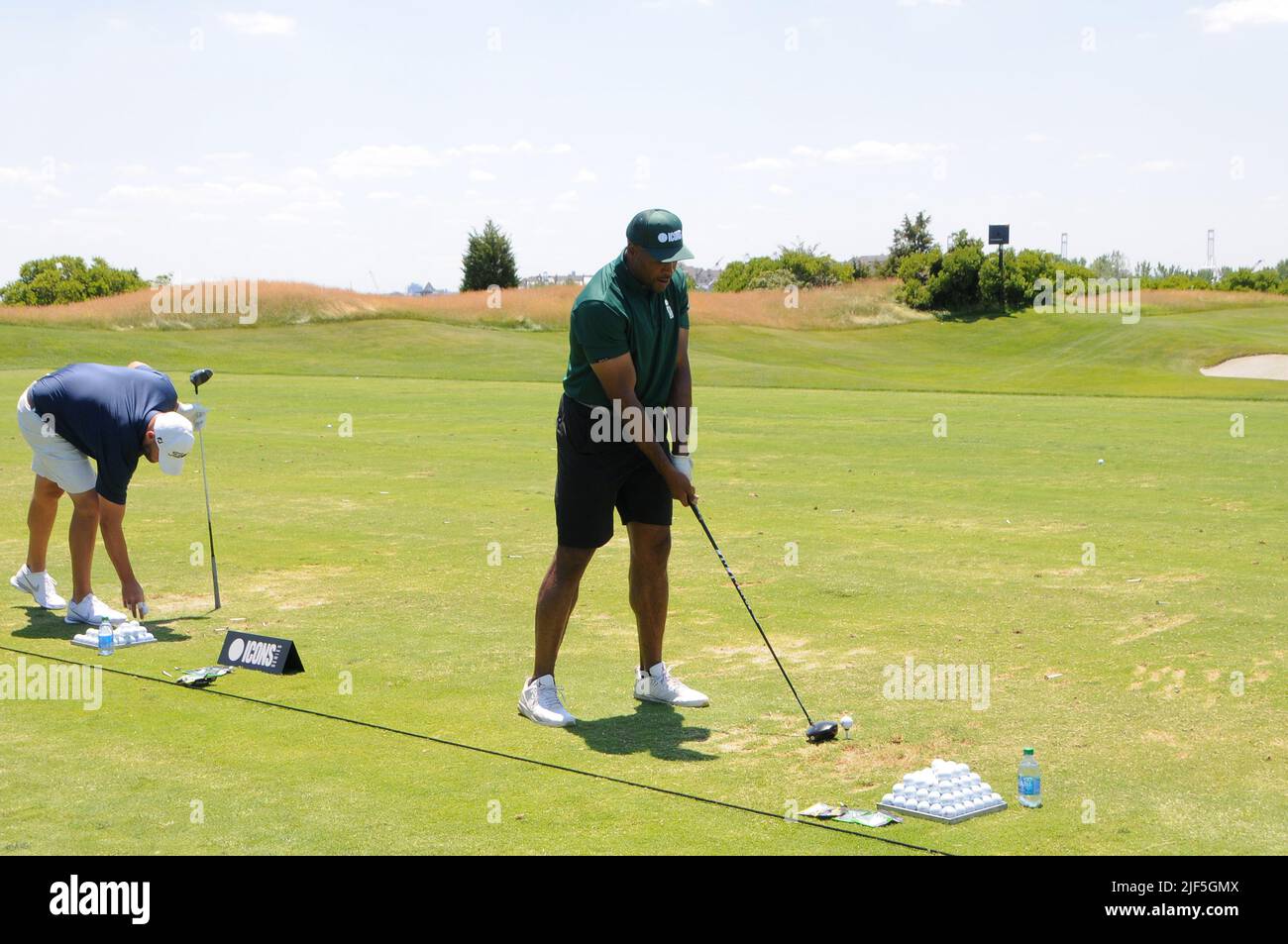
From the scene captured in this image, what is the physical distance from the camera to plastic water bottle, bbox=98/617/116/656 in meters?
9.19

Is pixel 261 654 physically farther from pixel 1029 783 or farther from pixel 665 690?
pixel 1029 783

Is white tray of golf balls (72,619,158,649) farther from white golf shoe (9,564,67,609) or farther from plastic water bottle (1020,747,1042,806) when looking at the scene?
plastic water bottle (1020,747,1042,806)

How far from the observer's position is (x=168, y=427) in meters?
9.47

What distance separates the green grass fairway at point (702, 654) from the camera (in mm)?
5934

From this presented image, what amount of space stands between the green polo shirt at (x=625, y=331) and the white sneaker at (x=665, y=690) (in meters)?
1.53

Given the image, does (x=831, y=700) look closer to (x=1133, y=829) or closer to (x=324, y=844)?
(x=1133, y=829)

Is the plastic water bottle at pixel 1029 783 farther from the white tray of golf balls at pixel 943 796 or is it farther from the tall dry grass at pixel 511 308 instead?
the tall dry grass at pixel 511 308

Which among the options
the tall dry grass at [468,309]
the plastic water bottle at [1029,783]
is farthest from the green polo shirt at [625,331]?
the tall dry grass at [468,309]

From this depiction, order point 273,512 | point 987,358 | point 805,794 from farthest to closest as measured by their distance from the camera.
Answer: point 987,358 < point 273,512 < point 805,794

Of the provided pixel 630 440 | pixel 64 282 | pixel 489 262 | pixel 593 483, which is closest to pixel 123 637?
pixel 593 483

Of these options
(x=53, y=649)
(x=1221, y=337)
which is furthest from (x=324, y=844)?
(x=1221, y=337)

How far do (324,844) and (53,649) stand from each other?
14.9ft

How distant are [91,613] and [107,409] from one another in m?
1.48
